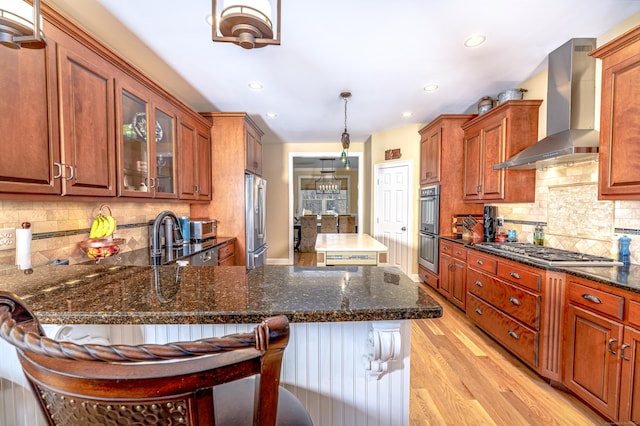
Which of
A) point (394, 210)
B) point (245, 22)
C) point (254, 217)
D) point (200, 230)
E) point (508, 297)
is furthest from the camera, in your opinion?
point (394, 210)

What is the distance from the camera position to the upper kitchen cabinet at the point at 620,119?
1634 millimetres

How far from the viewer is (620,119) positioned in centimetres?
172

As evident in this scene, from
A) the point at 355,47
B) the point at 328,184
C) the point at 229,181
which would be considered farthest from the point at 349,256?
the point at 328,184

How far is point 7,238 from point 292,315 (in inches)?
72.2

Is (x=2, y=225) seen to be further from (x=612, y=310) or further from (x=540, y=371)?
(x=540, y=371)

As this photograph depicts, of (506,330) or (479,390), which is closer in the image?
(479,390)

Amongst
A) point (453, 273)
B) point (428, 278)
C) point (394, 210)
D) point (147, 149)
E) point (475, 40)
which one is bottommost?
point (428, 278)

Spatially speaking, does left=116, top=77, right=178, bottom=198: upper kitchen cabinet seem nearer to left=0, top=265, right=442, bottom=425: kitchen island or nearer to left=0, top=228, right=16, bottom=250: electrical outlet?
left=0, top=228, right=16, bottom=250: electrical outlet

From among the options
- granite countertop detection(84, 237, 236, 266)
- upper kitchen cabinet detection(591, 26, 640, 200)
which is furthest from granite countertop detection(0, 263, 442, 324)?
upper kitchen cabinet detection(591, 26, 640, 200)

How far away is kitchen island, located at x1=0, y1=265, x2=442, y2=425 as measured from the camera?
0.74 m

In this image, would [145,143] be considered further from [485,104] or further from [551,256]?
[485,104]

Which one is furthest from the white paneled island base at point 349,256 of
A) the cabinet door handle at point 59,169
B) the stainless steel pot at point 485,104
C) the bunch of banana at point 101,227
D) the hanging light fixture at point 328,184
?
the hanging light fixture at point 328,184

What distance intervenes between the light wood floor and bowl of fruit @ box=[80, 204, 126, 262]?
2327mm

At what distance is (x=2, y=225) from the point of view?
154cm
